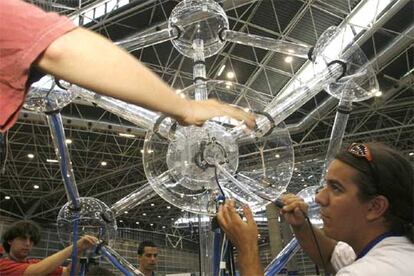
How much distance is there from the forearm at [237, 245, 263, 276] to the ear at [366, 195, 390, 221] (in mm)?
393

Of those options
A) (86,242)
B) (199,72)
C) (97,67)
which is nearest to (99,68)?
(97,67)

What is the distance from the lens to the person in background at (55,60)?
0.68 metres

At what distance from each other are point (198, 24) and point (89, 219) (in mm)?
1444

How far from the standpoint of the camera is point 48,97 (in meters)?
2.40

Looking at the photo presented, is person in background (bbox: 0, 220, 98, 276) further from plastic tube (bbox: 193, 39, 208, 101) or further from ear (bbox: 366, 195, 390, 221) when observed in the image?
ear (bbox: 366, 195, 390, 221)

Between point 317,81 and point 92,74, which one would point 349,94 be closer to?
point 317,81

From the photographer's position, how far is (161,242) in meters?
27.0

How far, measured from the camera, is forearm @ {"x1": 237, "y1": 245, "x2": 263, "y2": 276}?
1280 mm

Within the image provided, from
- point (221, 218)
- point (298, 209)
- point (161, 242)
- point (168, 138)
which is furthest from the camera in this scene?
point (161, 242)

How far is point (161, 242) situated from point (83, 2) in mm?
20947

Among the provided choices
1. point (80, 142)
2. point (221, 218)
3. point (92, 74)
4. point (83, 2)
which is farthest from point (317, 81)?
point (80, 142)

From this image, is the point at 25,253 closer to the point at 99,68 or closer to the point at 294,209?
the point at 294,209

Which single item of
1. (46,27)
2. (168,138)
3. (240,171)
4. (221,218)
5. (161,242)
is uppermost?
(161,242)

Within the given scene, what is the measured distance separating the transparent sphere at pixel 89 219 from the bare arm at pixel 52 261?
118 millimetres
